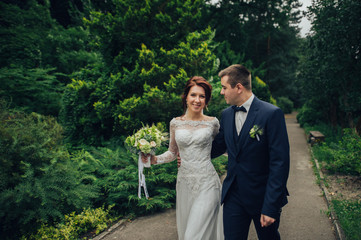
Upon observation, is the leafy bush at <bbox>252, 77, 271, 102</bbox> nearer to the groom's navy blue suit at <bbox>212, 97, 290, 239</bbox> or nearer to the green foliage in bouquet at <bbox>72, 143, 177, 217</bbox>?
the green foliage in bouquet at <bbox>72, 143, 177, 217</bbox>

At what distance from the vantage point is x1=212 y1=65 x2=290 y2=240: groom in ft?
7.85

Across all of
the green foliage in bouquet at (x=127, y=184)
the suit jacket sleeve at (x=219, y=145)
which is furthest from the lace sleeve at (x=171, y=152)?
the green foliage in bouquet at (x=127, y=184)

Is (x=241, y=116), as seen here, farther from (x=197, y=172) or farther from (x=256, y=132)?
(x=197, y=172)

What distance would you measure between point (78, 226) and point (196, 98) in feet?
10.9

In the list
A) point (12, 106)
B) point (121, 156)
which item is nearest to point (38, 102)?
point (12, 106)

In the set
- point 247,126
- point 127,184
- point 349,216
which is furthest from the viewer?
point 127,184

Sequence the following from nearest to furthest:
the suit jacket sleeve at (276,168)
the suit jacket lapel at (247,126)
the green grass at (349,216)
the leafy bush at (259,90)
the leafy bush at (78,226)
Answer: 1. the suit jacket sleeve at (276,168)
2. the suit jacket lapel at (247,126)
3. the green grass at (349,216)
4. the leafy bush at (78,226)
5. the leafy bush at (259,90)

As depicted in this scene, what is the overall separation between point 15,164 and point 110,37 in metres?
5.34

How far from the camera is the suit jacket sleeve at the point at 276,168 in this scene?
237 cm

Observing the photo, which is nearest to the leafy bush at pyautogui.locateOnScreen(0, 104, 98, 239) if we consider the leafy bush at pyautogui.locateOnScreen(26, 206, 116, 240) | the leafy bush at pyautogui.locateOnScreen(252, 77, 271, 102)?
the leafy bush at pyautogui.locateOnScreen(26, 206, 116, 240)

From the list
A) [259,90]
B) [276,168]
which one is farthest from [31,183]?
[259,90]

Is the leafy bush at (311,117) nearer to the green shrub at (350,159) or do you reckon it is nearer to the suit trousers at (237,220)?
the green shrub at (350,159)

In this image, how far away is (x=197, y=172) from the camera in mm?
3441

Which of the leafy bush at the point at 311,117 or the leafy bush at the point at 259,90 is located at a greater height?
the leafy bush at the point at 259,90
